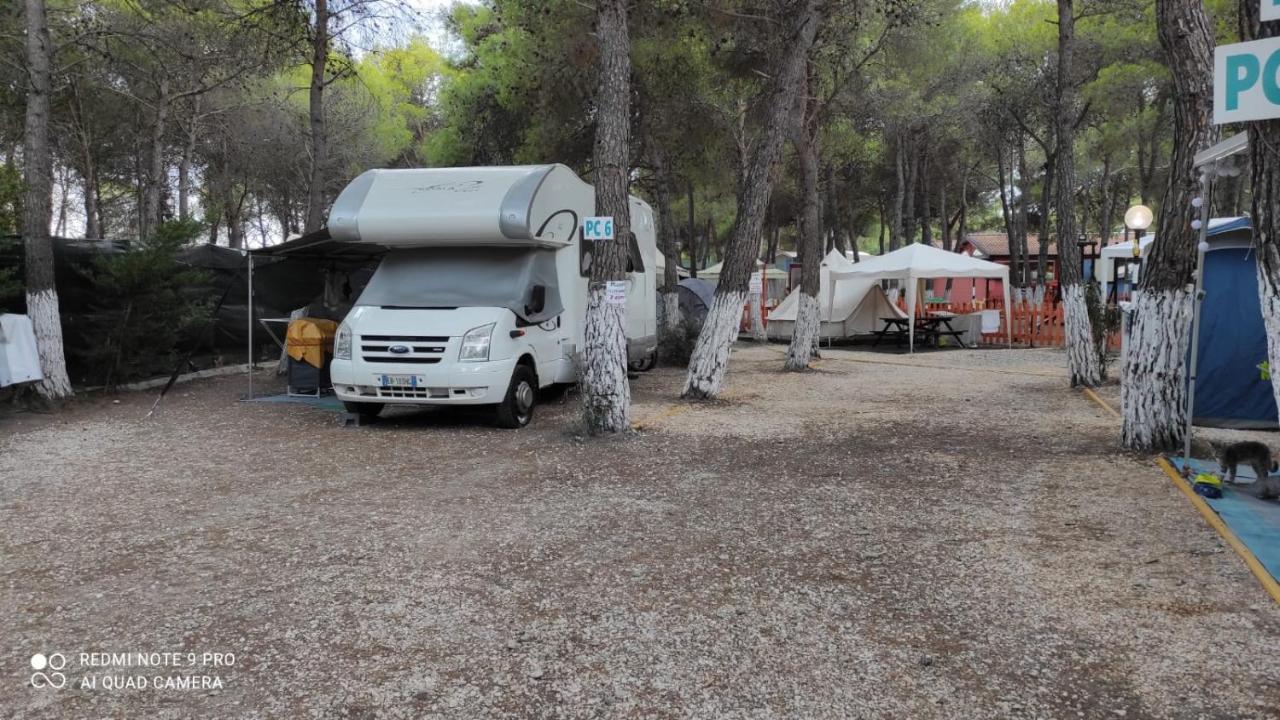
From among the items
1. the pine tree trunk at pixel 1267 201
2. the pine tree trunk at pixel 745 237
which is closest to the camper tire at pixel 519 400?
the pine tree trunk at pixel 745 237

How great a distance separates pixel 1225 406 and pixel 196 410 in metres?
10.1

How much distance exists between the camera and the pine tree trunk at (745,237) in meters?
9.84

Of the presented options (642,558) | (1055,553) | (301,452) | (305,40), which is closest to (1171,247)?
(1055,553)

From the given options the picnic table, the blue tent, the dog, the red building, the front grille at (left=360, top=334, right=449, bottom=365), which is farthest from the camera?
the red building

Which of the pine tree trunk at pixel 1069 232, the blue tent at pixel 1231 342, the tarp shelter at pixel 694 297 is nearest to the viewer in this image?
the blue tent at pixel 1231 342

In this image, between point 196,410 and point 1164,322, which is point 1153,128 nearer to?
point 1164,322

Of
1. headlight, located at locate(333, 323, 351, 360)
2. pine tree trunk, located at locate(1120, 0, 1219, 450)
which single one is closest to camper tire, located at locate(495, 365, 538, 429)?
headlight, located at locate(333, 323, 351, 360)

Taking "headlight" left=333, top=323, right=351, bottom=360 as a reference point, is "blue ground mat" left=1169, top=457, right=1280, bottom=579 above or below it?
below

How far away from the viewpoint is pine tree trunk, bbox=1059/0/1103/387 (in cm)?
1043

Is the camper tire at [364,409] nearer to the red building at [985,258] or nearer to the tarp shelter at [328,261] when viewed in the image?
the tarp shelter at [328,261]

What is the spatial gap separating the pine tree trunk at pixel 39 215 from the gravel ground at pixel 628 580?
2.51 metres

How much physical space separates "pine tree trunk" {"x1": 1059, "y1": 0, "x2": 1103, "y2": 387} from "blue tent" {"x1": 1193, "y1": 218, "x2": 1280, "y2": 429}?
135 inches

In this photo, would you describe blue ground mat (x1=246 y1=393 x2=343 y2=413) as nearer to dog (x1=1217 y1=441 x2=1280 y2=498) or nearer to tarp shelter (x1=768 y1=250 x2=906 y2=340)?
dog (x1=1217 y1=441 x2=1280 y2=498)

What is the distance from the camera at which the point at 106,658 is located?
316cm
